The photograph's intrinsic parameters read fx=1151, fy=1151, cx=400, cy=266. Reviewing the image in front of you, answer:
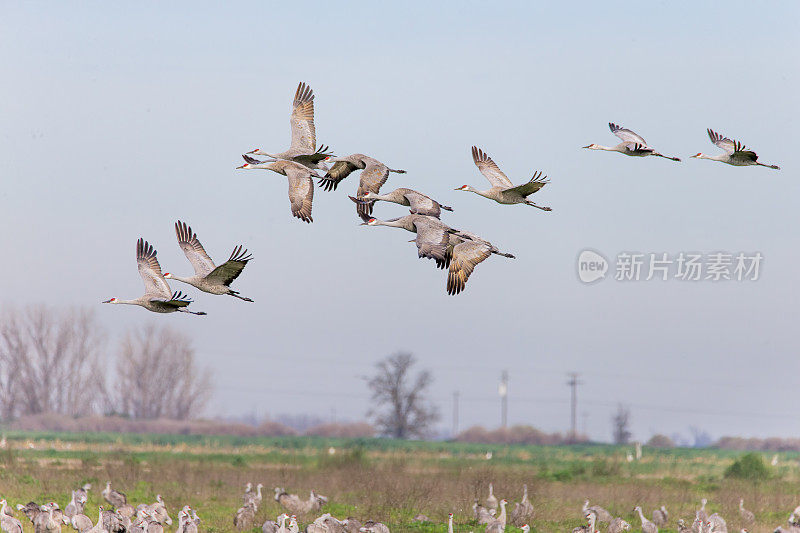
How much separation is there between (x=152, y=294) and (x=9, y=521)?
5496mm

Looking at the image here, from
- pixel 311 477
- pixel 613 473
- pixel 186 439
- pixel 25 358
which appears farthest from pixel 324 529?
pixel 25 358

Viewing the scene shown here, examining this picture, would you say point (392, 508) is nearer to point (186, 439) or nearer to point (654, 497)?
point (654, 497)

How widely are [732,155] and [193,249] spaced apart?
31.5 feet

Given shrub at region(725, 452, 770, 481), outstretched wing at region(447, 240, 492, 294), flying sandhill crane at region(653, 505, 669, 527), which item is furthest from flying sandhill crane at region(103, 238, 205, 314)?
shrub at region(725, 452, 770, 481)

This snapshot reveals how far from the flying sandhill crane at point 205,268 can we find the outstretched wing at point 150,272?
0.97 ft

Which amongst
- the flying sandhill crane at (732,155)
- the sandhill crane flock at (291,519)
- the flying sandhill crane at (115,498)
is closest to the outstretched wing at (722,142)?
the flying sandhill crane at (732,155)

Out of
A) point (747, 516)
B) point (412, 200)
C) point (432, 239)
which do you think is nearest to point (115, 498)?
point (412, 200)

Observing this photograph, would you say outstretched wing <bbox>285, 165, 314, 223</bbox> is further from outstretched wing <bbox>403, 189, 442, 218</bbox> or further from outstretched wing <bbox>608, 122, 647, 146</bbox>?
outstretched wing <bbox>608, 122, 647, 146</bbox>

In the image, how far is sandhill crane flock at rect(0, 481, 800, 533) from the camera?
63.5 ft

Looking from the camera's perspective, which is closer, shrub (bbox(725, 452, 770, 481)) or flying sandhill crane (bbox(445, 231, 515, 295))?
flying sandhill crane (bbox(445, 231, 515, 295))

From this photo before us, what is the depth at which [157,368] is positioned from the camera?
213ft

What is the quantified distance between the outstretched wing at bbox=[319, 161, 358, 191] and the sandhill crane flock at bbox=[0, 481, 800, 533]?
18.4 ft

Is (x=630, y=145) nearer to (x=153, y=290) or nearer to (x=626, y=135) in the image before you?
(x=626, y=135)

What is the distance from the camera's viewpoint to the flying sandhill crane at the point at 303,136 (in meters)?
18.5
